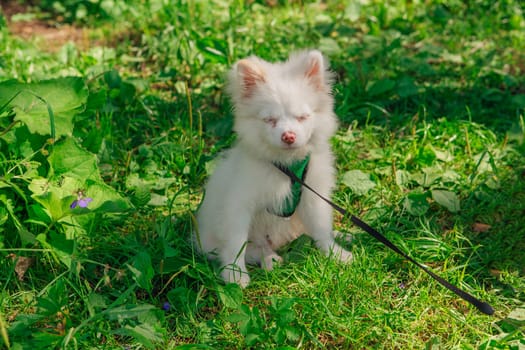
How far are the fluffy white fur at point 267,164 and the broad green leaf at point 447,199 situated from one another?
27.9 inches

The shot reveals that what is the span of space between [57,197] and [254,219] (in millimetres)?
938

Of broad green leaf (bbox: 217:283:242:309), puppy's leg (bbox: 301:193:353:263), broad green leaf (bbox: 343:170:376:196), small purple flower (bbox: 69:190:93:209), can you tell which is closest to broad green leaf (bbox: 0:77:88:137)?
small purple flower (bbox: 69:190:93:209)

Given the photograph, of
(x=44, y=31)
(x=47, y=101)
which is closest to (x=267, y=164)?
(x=47, y=101)

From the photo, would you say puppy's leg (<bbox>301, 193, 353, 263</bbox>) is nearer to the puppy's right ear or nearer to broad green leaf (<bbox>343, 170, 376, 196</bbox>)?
broad green leaf (<bbox>343, 170, 376, 196</bbox>)

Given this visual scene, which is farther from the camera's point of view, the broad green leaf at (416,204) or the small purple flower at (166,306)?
the broad green leaf at (416,204)

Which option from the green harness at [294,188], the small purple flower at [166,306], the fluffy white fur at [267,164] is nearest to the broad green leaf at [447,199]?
the fluffy white fur at [267,164]

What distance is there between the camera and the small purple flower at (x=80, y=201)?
→ 2.81 m

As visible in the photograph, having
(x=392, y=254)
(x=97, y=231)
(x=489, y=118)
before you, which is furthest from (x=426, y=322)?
(x=489, y=118)

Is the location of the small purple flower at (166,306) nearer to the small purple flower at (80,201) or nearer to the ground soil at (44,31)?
the small purple flower at (80,201)

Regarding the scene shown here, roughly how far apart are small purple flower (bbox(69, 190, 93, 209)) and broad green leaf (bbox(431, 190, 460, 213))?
1884 millimetres

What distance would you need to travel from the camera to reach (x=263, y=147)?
9.04ft

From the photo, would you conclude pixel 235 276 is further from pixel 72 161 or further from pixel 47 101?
pixel 47 101

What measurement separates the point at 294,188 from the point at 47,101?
51.8 inches

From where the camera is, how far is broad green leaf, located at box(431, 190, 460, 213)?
3.37 metres
